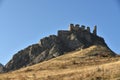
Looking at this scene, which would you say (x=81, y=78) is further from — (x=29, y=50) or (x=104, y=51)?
(x=29, y=50)

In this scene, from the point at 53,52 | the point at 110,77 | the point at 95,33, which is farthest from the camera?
the point at 95,33

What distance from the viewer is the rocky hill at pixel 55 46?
117269 millimetres

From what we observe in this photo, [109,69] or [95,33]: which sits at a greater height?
[95,33]

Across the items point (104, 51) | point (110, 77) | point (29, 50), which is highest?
point (29, 50)

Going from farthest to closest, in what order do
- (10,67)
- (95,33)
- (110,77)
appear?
1. (95,33)
2. (10,67)
3. (110,77)

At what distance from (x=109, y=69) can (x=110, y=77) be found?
5.96 meters

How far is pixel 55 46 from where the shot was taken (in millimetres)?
118500

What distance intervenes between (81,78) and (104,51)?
52.8 meters

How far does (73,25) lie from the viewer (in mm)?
127250

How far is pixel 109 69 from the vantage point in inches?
2138

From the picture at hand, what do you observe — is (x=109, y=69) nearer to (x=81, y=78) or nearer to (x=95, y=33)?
(x=81, y=78)

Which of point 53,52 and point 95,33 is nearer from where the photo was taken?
point 53,52

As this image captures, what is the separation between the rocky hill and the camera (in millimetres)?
117269

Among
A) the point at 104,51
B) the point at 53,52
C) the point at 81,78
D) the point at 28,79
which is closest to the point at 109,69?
the point at 81,78
